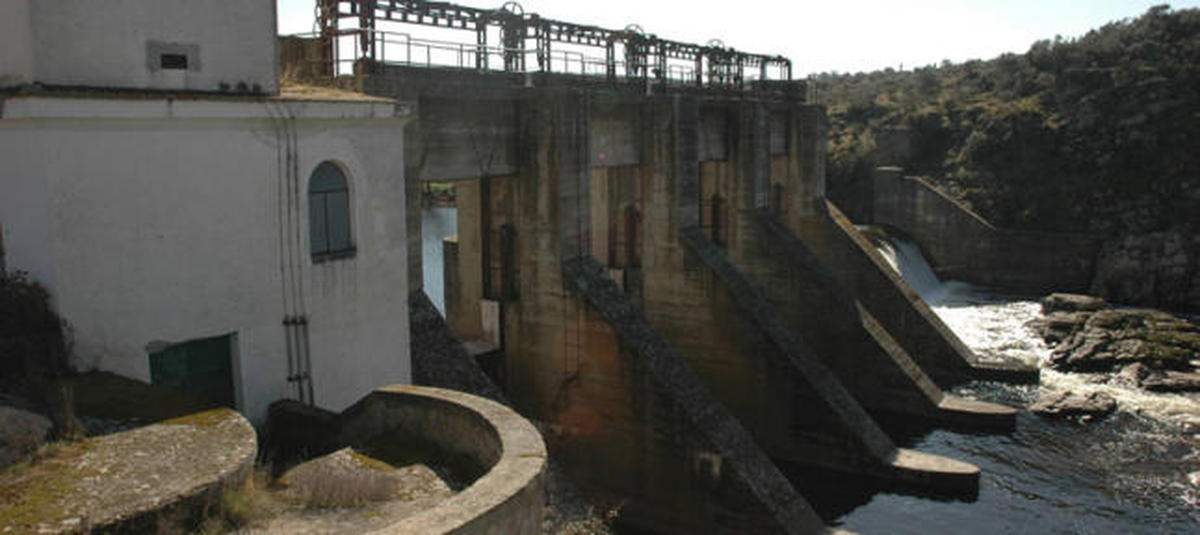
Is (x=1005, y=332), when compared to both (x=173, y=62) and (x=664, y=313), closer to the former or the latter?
(x=664, y=313)

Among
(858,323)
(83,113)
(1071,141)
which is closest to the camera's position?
(83,113)

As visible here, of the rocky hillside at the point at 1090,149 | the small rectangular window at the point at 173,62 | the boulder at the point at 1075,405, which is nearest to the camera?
the small rectangular window at the point at 173,62

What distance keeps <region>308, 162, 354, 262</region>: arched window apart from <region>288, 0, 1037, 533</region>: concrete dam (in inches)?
84.2

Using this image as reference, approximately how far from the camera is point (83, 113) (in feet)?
32.5

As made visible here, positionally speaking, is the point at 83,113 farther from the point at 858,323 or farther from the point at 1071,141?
the point at 1071,141

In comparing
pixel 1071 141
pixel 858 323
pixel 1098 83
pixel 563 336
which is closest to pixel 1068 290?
pixel 1071 141

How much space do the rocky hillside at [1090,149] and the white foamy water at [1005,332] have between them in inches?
190

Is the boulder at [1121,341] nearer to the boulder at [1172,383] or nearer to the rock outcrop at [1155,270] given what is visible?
the boulder at [1172,383]

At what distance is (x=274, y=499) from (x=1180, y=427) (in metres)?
23.1

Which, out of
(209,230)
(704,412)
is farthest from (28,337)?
(704,412)

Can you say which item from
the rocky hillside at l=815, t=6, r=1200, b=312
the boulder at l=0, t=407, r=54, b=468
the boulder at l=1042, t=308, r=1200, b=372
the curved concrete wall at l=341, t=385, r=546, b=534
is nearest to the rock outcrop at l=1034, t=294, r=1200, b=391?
the boulder at l=1042, t=308, r=1200, b=372

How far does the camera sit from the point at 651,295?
23328 millimetres

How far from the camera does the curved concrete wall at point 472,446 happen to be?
730 centimetres

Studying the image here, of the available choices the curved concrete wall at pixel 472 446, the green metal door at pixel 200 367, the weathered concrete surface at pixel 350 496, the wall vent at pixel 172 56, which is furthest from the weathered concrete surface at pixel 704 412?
the wall vent at pixel 172 56
